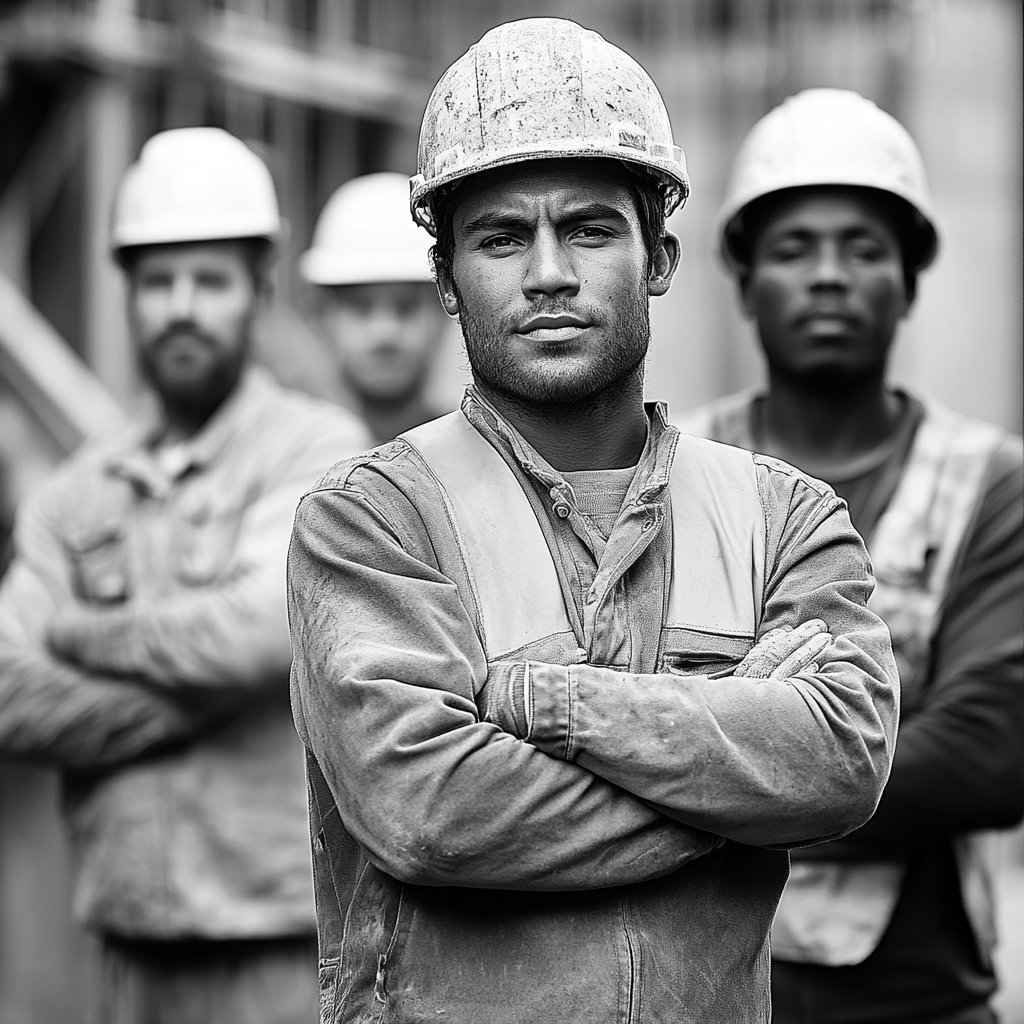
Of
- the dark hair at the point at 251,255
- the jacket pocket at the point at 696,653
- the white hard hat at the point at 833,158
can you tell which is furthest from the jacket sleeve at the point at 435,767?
the dark hair at the point at 251,255

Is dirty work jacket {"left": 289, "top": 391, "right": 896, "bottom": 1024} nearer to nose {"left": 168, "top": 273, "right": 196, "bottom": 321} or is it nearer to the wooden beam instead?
nose {"left": 168, "top": 273, "right": 196, "bottom": 321}

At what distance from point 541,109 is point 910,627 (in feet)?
6.10

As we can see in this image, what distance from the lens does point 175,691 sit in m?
4.80

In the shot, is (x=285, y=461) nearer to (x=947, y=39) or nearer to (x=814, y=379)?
(x=814, y=379)

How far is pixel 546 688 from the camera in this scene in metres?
2.64

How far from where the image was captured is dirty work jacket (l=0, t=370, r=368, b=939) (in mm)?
4797

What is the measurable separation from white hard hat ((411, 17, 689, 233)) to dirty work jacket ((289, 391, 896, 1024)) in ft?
1.37

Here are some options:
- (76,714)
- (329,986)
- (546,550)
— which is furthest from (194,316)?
(329,986)

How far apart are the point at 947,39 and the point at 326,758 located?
8.30 metres

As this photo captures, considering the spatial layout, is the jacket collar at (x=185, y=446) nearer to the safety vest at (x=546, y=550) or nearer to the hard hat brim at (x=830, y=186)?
the hard hat brim at (x=830, y=186)

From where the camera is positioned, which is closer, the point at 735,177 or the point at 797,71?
the point at 735,177

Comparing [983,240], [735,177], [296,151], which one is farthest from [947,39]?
[735,177]

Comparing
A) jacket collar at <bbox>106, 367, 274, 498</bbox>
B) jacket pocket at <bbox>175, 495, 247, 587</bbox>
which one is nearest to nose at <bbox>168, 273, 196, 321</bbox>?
jacket collar at <bbox>106, 367, 274, 498</bbox>

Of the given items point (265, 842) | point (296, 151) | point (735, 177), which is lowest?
point (265, 842)
